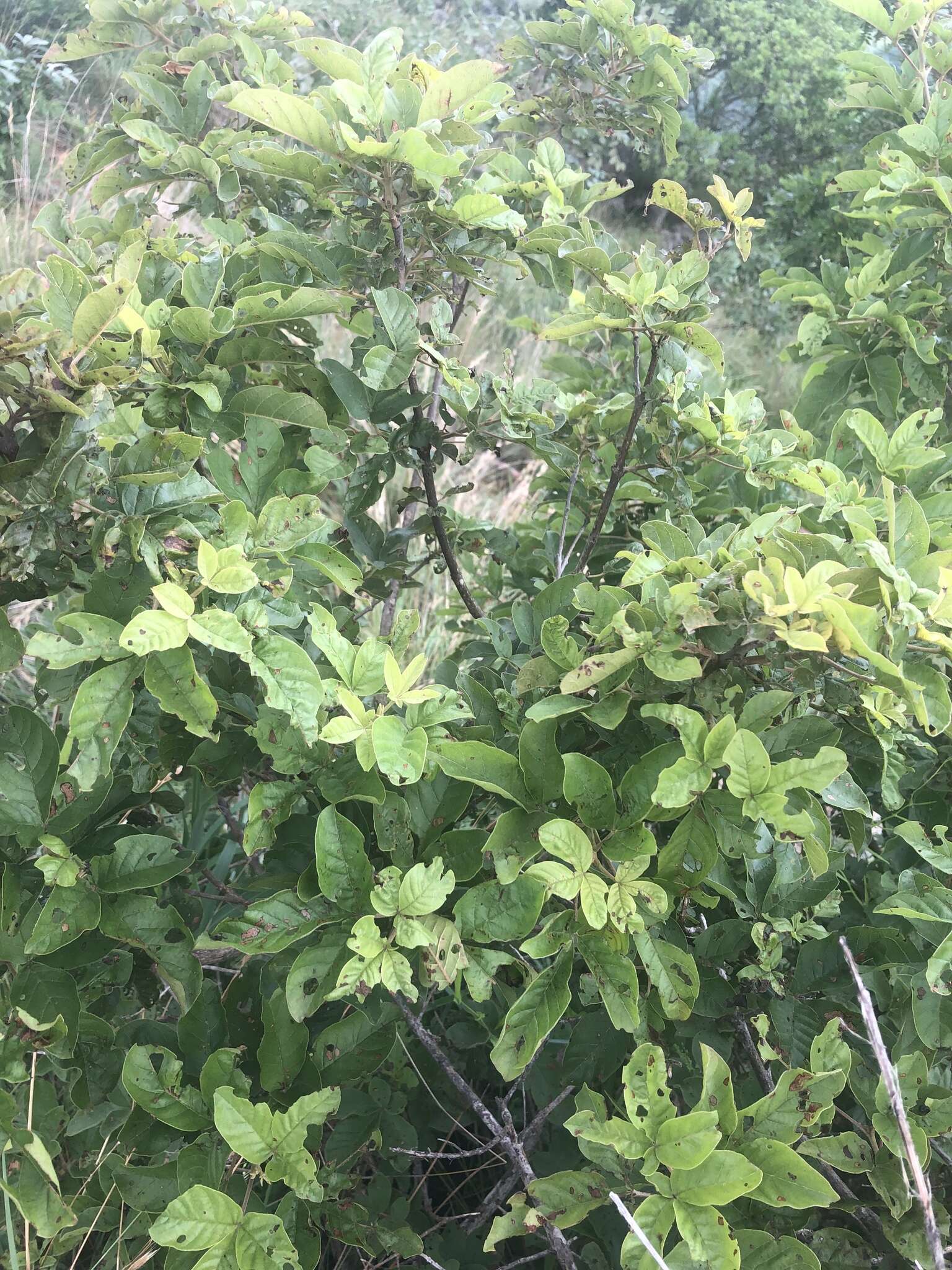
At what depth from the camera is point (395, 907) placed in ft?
2.86

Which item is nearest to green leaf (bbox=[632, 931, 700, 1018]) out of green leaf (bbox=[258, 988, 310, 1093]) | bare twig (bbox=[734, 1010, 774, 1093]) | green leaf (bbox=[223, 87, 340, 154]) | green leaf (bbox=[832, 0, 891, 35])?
bare twig (bbox=[734, 1010, 774, 1093])

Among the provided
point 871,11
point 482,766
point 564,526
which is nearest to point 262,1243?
point 482,766

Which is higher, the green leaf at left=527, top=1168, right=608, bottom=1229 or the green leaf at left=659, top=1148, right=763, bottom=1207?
the green leaf at left=659, top=1148, right=763, bottom=1207

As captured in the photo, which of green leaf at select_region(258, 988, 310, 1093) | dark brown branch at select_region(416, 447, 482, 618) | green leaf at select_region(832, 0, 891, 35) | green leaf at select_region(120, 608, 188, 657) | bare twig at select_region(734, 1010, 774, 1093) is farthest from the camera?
green leaf at select_region(832, 0, 891, 35)

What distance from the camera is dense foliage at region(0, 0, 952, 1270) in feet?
2.83

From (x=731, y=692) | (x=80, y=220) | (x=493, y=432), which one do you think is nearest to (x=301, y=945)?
(x=731, y=692)

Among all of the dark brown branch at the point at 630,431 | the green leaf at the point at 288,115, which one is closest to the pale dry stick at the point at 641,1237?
the dark brown branch at the point at 630,431

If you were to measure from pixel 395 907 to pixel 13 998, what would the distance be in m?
0.48

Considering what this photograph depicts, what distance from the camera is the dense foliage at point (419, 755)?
862 millimetres

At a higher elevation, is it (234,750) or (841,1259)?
(234,750)

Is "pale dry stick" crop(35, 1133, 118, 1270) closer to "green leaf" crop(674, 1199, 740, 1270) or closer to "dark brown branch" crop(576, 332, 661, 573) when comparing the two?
"green leaf" crop(674, 1199, 740, 1270)

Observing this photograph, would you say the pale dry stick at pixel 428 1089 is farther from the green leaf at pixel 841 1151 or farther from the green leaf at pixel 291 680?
the green leaf at pixel 291 680

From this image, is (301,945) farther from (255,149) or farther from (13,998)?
(255,149)

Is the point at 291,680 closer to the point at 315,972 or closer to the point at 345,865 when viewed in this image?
the point at 345,865
